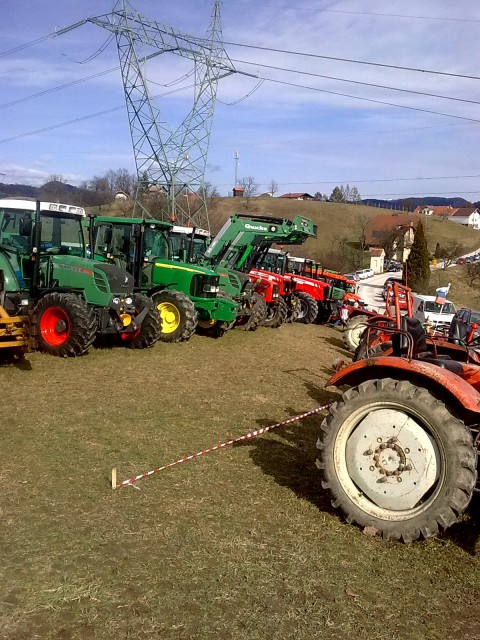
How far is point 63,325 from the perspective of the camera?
905 centimetres

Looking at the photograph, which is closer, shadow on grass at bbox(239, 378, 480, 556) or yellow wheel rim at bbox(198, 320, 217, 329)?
shadow on grass at bbox(239, 378, 480, 556)

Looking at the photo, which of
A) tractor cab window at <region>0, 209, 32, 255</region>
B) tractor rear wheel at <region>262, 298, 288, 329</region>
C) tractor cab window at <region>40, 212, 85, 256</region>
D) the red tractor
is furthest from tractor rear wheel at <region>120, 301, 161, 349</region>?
the red tractor

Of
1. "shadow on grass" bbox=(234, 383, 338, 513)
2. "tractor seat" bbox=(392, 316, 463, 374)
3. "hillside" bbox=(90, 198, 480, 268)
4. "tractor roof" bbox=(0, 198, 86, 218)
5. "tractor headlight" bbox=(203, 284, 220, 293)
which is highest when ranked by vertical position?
"hillside" bbox=(90, 198, 480, 268)

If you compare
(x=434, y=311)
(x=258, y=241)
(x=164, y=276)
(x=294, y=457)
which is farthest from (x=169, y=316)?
(x=434, y=311)

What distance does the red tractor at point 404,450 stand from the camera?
3.73 meters

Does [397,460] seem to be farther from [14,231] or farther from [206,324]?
[206,324]

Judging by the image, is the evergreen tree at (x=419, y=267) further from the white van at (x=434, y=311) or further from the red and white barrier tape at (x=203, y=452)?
the red and white barrier tape at (x=203, y=452)

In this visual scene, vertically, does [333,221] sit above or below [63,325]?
above

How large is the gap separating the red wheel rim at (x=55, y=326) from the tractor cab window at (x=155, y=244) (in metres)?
3.05

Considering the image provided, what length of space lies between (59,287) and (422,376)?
690 cm

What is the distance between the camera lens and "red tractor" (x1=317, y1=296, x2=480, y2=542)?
3732 mm

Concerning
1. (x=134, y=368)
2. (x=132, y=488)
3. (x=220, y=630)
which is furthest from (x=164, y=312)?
(x=220, y=630)

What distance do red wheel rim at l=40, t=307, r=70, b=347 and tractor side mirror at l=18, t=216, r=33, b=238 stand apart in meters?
1.31

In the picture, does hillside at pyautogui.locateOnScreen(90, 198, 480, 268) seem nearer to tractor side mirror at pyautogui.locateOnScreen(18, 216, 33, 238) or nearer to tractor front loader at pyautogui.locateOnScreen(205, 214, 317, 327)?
tractor front loader at pyautogui.locateOnScreen(205, 214, 317, 327)
